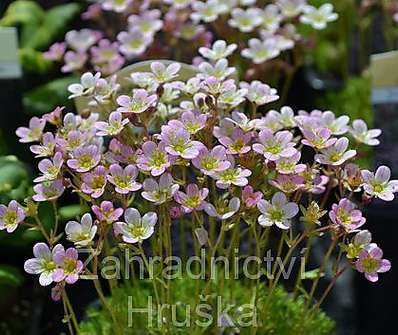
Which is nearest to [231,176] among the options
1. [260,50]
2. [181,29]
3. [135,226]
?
[135,226]

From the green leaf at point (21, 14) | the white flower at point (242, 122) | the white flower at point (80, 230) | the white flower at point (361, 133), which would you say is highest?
the white flower at point (242, 122)

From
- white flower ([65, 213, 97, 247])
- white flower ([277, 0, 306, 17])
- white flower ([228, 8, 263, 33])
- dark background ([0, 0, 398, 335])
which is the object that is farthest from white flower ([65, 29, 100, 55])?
white flower ([65, 213, 97, 247])

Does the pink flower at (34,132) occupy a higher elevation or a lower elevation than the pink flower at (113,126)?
lower

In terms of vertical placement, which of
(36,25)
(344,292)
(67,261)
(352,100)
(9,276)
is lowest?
(344,292)

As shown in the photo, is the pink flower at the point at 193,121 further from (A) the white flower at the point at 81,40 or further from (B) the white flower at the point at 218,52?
(A) the white flower at the point at 81,40

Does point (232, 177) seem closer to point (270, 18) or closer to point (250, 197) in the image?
point (250, 197)

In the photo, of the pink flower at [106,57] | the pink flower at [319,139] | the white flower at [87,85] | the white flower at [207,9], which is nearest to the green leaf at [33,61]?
the pink flower at [106,57]
